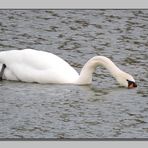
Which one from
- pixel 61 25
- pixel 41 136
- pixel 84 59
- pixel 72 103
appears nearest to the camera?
pixel 41 136

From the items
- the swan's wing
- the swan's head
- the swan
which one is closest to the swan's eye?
A: the swan's head

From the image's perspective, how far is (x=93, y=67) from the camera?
32.8ft

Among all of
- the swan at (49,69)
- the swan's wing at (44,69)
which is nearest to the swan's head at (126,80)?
the swan at (49,69)

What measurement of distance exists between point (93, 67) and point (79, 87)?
0.30m

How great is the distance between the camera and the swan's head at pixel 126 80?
31.8 feet

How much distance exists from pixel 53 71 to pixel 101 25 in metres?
1.28

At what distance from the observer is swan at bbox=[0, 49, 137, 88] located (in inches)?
390

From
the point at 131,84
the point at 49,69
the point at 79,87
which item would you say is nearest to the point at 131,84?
the point at 131,84

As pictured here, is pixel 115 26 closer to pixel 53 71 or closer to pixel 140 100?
pixel 53 71

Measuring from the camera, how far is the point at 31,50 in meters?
10.1

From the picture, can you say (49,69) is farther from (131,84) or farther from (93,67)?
(131,84)

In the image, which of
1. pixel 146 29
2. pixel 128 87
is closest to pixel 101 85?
pixel 128 87

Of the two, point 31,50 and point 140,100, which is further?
point 31,50

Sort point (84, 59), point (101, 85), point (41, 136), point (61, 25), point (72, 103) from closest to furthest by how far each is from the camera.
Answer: point (41, 136)
point (72, 103)
point (101, 85)
point (84, 59)
point (61, 25)
